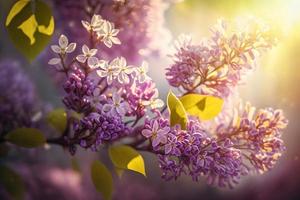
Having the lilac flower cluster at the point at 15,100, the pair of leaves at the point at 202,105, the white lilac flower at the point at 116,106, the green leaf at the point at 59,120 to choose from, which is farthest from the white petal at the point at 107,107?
the lilac flower cluster at the point at 15,100

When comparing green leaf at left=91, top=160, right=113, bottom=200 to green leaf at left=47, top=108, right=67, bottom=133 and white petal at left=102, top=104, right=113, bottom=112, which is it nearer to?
green leaf at left=47, top=108, right=67, bottom=133

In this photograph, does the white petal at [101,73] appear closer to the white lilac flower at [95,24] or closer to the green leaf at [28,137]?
the white lilac flower at [95,24]

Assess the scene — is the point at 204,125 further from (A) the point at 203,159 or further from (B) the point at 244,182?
(B) the point at 244,182

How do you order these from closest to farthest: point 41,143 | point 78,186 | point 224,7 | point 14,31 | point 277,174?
1. point 14,31
2. point 41,143
3. point 224,7
4. point 277,174
5. point 78,186

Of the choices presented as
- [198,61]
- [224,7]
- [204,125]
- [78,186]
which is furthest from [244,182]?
[198,61]

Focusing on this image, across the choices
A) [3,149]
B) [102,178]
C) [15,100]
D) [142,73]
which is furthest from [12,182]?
[142,73]
